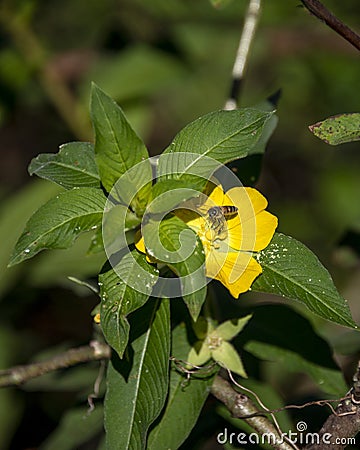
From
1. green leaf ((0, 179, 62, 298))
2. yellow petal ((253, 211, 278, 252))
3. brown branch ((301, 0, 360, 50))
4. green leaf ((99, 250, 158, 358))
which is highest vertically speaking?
brown branch ((301, 0, 360, 50))

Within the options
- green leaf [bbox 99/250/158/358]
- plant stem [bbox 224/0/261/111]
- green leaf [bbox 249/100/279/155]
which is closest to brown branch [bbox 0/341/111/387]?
green leaf [bbox 99/250/158/358]

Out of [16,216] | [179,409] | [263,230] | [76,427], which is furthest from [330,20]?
[16,216]

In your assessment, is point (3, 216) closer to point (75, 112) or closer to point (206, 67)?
point (75, 112)

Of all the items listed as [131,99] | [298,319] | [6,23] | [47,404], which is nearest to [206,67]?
[131,99]

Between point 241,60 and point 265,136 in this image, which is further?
point 241,60

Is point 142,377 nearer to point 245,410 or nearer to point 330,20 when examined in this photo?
point 245,410

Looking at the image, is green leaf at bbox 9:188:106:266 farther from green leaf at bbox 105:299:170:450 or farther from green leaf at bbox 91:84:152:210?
green leaf at bbox 105:299:170:450
